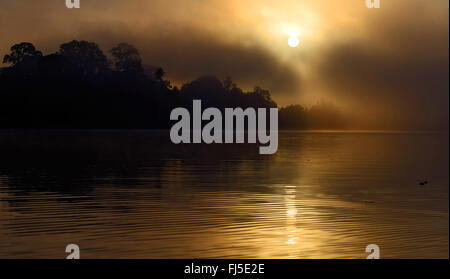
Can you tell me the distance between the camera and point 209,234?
2611 centimetres

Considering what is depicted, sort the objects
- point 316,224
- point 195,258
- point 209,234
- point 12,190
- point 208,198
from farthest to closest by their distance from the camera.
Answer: point 12,190
point 208,198
point 316,224
point 209,234
point 195,258

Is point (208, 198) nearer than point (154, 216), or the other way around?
point (154, 216)

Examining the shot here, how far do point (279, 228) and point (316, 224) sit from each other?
191 cm

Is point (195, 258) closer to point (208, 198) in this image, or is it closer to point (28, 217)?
point (28, 217)

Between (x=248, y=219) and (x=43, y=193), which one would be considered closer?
(x=248, y=219)
